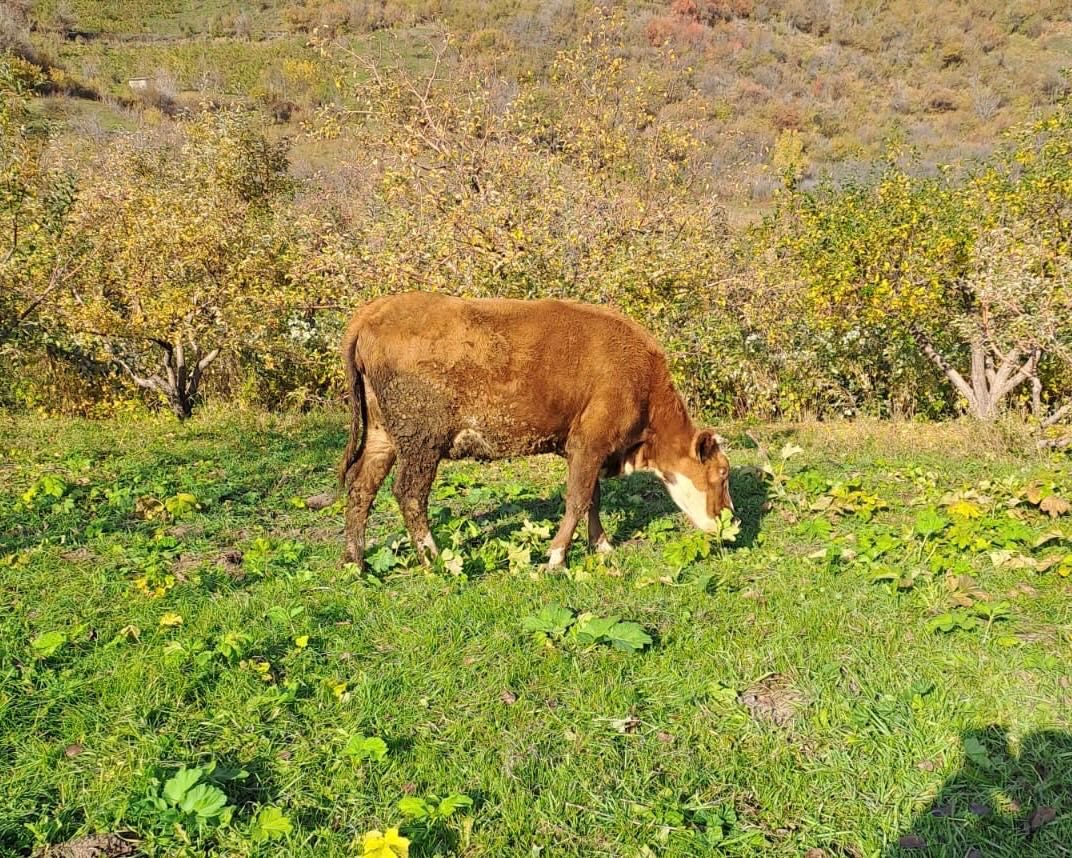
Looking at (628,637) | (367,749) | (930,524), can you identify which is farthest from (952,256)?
(367,749)

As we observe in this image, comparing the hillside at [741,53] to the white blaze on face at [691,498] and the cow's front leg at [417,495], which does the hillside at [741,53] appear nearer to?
the white blaze on face at [691,498]

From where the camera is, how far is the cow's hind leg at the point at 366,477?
6680mm

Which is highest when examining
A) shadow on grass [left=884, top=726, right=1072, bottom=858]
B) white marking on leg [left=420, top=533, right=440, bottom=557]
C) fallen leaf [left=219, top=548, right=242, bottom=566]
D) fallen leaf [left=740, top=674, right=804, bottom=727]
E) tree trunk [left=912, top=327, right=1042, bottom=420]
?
shadow on grass [left=884, top=726, right=1072, bottom=858]

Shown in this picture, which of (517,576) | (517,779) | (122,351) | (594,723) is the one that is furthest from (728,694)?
(122,351)

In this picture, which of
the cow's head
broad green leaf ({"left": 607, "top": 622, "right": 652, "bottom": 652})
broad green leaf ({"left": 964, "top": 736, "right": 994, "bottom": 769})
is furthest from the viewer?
the cow's head

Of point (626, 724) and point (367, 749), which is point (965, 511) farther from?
point (367, 749)

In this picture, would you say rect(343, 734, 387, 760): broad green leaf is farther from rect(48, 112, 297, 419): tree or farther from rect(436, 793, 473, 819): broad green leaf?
rect(48, 112, 297, 419): tree

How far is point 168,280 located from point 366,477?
36.9ft

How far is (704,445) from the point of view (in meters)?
7.11

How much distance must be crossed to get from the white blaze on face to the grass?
0.27m

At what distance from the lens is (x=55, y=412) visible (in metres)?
17.1

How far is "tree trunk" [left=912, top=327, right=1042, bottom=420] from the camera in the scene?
15.6 metres

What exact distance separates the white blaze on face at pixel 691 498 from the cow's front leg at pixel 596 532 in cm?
72

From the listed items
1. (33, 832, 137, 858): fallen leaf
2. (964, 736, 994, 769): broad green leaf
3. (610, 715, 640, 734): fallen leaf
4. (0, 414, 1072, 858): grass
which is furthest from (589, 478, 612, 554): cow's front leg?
(33, 832, 137, 858): fallen leaf
